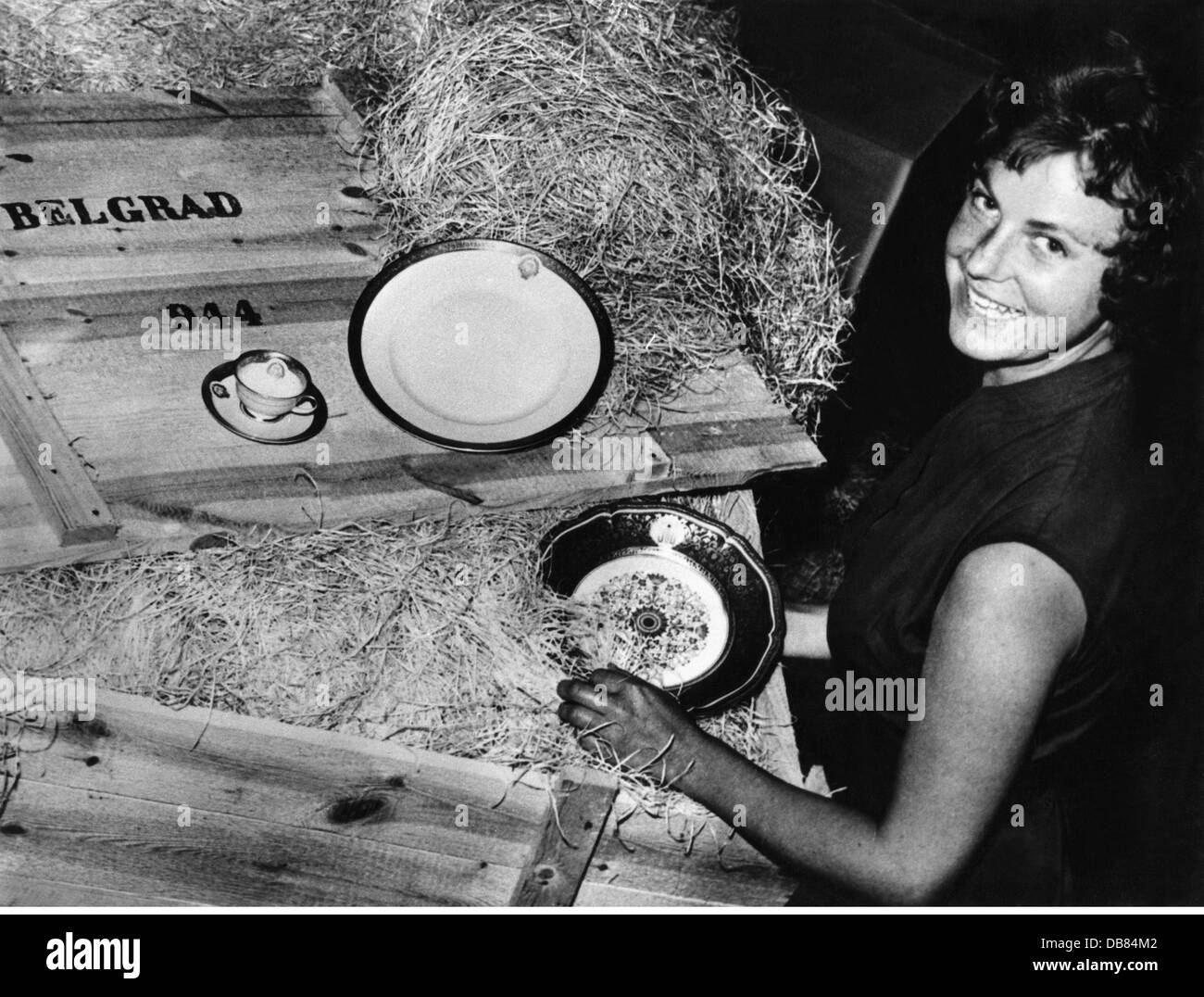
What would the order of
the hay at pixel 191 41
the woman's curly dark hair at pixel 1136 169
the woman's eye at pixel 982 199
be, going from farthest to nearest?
the hay at pixel 191 41
the woman's eye at pixel 982 199
the woman's curly dark hair at pixel 1136 169

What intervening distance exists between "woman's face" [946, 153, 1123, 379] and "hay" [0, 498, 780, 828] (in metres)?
0.81

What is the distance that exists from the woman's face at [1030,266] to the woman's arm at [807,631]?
0.48m

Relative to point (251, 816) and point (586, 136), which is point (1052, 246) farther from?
point (251, 816)

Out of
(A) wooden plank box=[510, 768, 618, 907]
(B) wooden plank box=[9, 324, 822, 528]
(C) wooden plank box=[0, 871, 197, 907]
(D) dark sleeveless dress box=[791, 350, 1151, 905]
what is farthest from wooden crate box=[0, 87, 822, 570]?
(C) wooden plank box=[0, 871, 197, 907]

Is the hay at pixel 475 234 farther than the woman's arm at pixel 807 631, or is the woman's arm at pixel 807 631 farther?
the woman's arm at pixel 807 631

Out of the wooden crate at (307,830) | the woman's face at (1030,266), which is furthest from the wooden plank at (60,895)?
the woman's face at (1030,266)

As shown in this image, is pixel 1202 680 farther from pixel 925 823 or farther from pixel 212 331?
pixel 212 331

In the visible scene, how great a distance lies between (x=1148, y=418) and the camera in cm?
167

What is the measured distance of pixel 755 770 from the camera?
1.60 meters

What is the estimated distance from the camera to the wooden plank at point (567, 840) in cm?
152

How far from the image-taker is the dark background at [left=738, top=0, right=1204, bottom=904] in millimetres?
1685

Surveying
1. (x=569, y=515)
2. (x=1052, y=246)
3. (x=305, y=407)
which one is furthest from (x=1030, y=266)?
(x=305, y=407)

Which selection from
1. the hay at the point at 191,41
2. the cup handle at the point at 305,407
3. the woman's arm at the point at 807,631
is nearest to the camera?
the cup handle at the point at 305,407

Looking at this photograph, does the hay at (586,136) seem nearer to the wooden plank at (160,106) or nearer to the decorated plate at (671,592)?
the wooden plank at (160,106)
